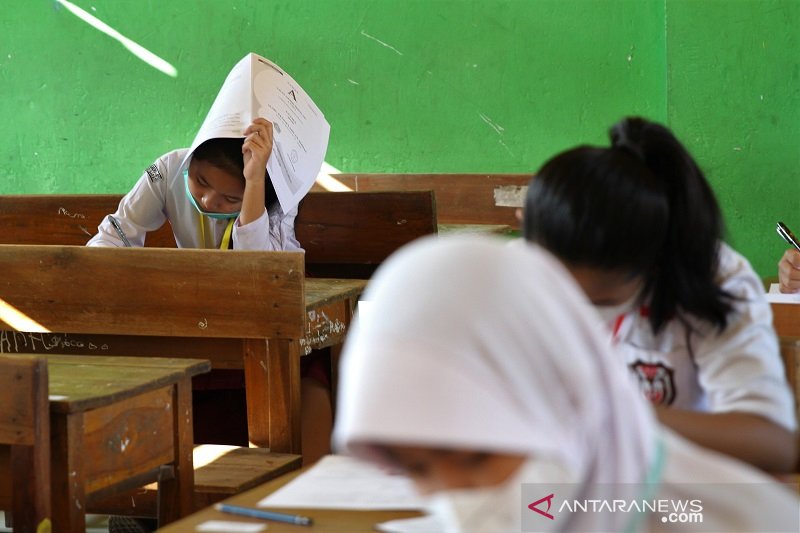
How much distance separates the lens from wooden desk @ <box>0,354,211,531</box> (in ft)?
5.37

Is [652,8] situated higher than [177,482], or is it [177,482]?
[652,8]

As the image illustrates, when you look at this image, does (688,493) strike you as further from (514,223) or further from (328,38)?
(328,38)

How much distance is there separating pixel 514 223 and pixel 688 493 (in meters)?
3.47

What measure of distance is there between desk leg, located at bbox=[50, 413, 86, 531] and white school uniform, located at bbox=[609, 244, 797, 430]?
→ 81cm

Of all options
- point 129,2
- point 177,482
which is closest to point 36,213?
point 129,2

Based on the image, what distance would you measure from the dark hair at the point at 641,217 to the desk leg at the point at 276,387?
1115 millimetres

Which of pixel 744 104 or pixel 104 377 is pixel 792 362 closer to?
pixel 104 377

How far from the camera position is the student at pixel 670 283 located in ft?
3.98

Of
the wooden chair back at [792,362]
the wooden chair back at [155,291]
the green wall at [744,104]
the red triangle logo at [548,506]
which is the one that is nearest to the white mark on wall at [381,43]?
the green wall at [744,104]

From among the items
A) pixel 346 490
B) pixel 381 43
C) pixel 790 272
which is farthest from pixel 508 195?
pixel 346 490

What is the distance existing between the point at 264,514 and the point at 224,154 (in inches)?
71.5

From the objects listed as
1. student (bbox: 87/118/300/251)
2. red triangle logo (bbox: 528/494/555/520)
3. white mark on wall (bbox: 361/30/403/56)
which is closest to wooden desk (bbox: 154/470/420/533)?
red triangle logo (bbox: 528/494/555/520)

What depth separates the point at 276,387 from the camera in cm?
233

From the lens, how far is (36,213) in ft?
11.6
